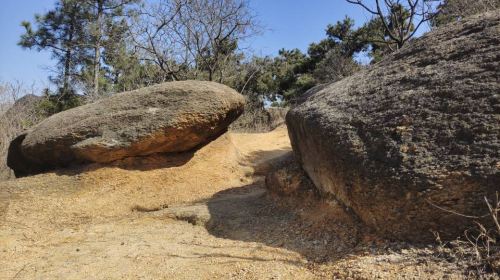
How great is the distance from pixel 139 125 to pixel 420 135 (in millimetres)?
3797

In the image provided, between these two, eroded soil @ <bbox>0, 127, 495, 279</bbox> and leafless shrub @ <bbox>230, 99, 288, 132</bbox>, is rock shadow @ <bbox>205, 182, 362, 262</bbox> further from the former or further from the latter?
leafless shrub @ <bbox>230, 99, 288, 132</bbox>

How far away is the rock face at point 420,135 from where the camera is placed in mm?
2717

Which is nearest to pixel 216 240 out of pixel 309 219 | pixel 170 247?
pixel 170 247

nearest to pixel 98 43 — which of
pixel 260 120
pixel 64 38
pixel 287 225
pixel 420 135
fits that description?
pixel 64 38

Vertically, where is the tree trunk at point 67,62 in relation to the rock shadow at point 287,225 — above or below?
above

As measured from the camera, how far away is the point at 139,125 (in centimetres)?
574

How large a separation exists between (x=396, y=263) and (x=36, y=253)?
333cm

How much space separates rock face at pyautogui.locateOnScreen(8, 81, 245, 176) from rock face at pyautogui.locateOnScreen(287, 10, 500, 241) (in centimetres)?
229

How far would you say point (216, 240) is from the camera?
12.8 feet

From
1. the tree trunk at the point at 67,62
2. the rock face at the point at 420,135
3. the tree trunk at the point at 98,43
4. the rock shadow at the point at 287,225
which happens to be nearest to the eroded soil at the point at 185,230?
the rock shadow at the point at 287,225

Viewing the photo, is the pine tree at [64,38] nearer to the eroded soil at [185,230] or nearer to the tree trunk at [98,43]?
the tree trunk at [98,43]

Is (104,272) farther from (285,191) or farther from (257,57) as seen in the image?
(257,57)

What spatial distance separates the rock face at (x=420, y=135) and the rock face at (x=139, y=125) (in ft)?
7.52

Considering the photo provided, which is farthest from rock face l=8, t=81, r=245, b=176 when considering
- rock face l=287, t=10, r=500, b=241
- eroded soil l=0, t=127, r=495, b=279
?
rock face l=287, t=10, r=500, b=241
